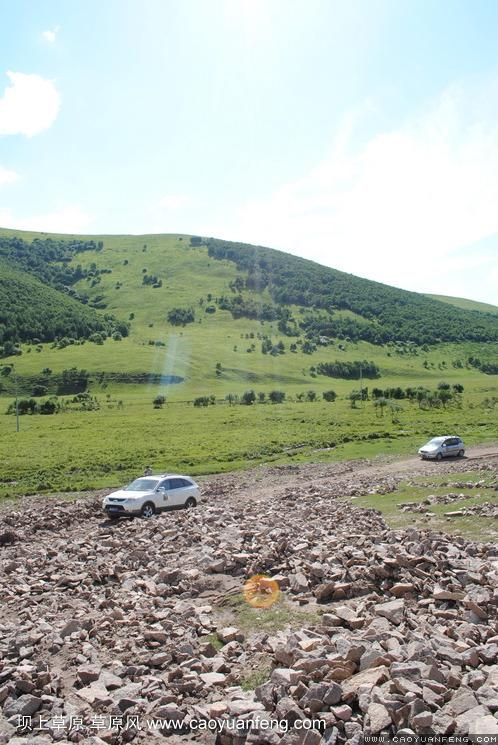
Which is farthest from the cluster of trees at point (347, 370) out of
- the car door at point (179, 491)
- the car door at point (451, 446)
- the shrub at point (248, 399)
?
the car door at point (179, 491)

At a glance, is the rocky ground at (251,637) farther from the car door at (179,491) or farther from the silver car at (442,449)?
the silver car at (442,449)

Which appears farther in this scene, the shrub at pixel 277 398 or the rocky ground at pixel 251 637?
the shrub at pixel 277 398

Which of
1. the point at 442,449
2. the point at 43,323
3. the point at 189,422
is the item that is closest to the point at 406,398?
the point at 189,422

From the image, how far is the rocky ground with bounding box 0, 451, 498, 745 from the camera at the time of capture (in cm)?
741

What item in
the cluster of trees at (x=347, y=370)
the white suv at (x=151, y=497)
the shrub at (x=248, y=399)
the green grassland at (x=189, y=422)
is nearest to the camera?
the white suv at (x=151, y=497)

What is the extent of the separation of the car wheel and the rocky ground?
5.80m

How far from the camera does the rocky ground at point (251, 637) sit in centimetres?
741

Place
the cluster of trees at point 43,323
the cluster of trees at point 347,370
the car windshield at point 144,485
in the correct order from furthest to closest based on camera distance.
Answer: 1. the cluster of trees at point 43,323
2. the cluster of trees at point 347,370
3. the car windshield at point 144,485

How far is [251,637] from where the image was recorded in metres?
10.8

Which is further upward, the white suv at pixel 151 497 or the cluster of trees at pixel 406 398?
the cluster of trees at pixel 406 398

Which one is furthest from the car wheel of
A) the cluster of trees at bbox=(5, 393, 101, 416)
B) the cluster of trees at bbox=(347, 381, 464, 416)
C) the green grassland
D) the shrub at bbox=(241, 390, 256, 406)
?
the shrub at bbox=(241, 390, 256, 406)

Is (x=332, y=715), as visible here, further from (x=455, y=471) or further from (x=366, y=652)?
(x=455, y=471)

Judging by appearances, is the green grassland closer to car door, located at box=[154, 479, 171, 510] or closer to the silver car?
the silver car

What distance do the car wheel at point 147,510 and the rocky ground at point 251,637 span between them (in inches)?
229
